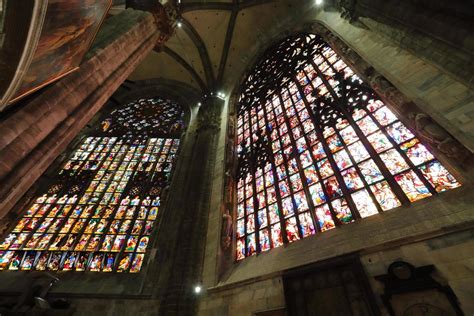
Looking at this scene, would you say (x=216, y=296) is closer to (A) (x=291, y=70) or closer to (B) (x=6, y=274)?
(B) (x=6, y=274)

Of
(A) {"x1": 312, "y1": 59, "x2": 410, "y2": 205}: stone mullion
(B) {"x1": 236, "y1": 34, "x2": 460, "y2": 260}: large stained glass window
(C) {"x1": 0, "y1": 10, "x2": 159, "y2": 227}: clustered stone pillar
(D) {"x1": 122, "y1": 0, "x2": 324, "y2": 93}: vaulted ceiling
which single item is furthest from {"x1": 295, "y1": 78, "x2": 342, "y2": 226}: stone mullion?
(C) {"x1": 0, "y1": 10, "x2": 159, "y2": 227}: clustered stone pillar

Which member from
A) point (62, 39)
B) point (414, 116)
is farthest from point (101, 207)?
point (414, 116)

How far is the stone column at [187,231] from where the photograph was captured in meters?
5.47

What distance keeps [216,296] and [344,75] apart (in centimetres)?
645

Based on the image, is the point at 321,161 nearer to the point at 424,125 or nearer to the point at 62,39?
the point at 424,125

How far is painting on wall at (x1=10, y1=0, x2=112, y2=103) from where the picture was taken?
256 centimetres

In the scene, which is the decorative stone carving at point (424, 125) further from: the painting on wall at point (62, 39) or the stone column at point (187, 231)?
the stone column at point (187, 231)

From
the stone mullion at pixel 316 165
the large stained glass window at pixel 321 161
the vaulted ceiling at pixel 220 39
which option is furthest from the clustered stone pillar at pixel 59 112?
the vaulted ceiling at pixel 220 39

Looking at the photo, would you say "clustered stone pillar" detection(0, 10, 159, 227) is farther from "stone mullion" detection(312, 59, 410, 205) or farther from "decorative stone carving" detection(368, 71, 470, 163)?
"decorative stone carving" detection(368, 71, 470, 163)

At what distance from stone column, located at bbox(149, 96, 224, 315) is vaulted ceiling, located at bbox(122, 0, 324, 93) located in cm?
489

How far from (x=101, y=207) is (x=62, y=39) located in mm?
6598

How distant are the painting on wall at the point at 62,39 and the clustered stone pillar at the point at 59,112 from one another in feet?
1.38

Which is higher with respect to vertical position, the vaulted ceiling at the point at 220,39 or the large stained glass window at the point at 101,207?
the vaulted ceiling at the point at 220,39

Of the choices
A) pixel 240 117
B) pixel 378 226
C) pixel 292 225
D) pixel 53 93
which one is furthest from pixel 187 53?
pixel 378 226
